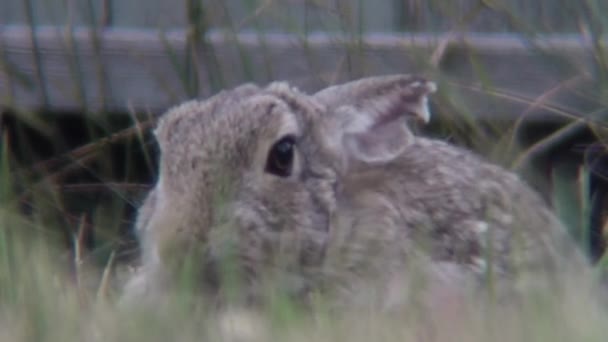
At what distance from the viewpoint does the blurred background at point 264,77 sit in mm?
4645

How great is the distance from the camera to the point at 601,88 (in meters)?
4.54

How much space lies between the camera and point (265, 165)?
12.2 feet

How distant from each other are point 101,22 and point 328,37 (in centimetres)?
79

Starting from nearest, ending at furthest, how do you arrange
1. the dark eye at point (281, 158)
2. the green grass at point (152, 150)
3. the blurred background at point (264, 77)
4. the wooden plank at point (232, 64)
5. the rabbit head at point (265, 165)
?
the green grass at point (152, 150)
the rabbit head at point (265, 165)
the dark eye at point (281, 158)
the blurred background at point (264, 77)
the wooden plank at point (232, 64)

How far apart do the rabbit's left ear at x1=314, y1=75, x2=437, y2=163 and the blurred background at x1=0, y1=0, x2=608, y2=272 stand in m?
0.43

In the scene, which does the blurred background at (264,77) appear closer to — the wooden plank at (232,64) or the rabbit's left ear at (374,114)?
the wooden plank at (232,64)

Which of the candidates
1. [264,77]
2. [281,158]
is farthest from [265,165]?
[264,77]

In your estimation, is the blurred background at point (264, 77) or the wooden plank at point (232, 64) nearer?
the blurred background at point (264, 77)

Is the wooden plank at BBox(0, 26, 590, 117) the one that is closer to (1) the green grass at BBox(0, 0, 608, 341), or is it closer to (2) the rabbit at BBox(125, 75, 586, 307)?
(1) the green grass at BBox(0, 0, 608, 341)

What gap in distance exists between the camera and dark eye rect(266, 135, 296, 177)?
3754 millimetres

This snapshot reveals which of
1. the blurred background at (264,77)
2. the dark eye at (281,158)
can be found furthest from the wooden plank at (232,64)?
the dark eye at (281,158)

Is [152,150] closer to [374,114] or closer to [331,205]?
[374,114]

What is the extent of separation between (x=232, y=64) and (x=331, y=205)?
4.43ft

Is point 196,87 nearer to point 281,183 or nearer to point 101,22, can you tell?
point 101,22
